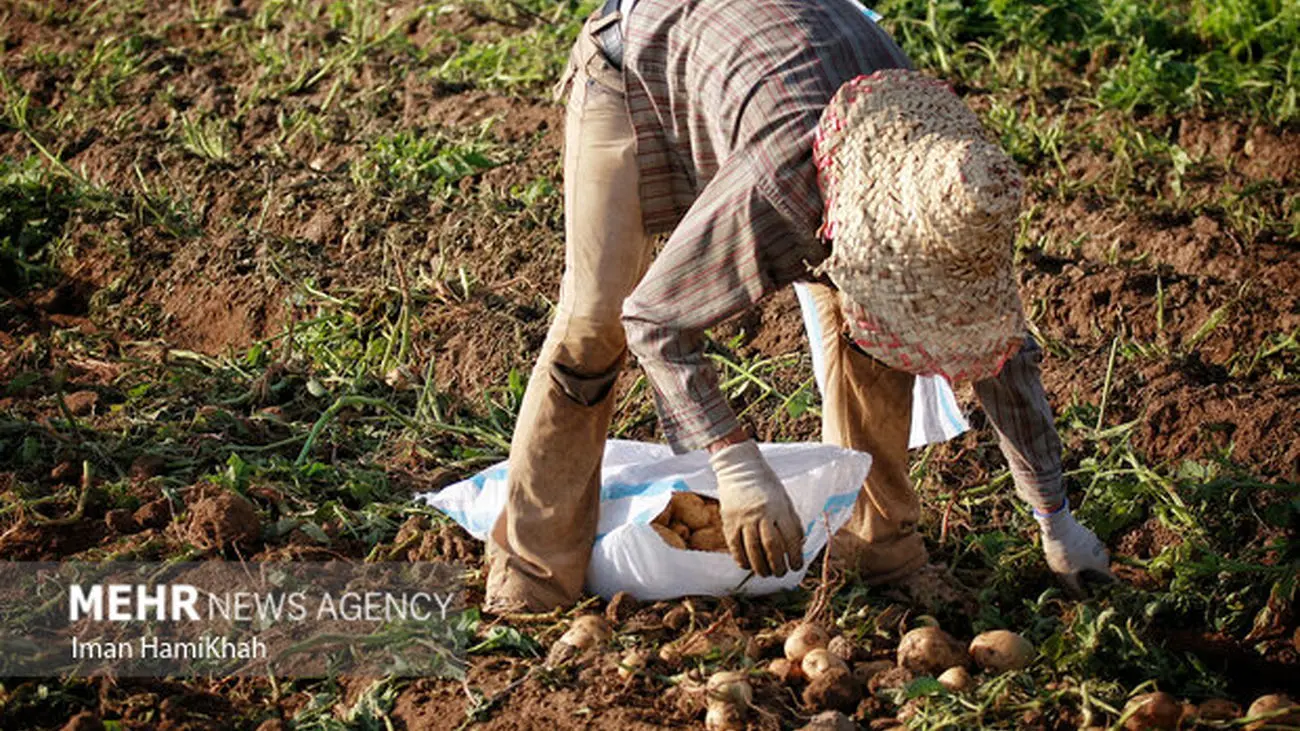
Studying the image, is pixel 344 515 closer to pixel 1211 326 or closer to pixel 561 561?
pixel 561 561

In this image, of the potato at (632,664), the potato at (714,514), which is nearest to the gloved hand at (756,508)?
the potato at (632,664)

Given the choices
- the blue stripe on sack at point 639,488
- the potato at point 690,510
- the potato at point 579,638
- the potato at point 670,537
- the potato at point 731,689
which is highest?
the blue stripe on sack at point 639,488

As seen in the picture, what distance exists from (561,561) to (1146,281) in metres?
1.81

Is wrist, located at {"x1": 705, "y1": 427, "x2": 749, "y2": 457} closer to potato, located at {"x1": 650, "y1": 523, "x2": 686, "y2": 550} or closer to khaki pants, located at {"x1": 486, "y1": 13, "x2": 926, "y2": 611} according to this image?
khaki pants, located at {"x1": 486, "y1": 13, "x2": 926, "y2": 611}

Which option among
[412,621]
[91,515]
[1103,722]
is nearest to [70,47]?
[91,515]

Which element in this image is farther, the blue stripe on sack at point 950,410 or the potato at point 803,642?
the blue stripe on sack at point 950,410

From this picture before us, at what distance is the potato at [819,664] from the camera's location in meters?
2.70

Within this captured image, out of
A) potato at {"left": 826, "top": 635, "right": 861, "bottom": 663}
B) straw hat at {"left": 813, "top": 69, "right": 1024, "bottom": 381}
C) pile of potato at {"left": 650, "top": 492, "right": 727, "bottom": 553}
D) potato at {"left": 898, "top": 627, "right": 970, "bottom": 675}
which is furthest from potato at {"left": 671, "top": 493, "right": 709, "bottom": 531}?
straw hat at {"left": 813, "top": 69, "right": 1024, "bottom": 381}

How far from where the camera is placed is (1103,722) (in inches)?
102

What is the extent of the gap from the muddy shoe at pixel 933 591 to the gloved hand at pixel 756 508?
0.53 m

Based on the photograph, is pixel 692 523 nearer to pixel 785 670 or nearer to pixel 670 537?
pixel 670 537

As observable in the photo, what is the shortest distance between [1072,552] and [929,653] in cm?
34

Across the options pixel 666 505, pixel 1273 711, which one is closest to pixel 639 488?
pixel 666 505

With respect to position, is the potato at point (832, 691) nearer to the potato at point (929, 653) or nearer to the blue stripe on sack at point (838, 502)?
the potato at point (929, 653)
